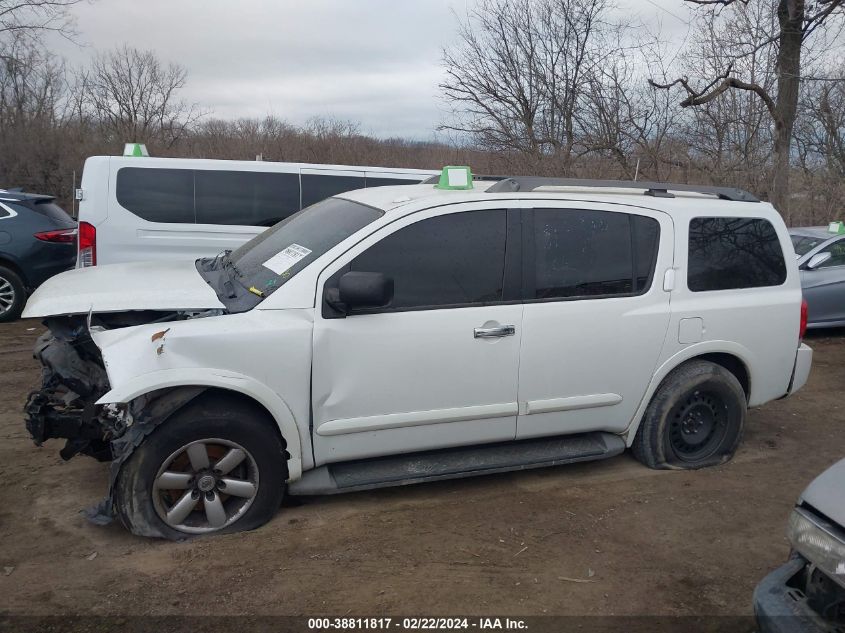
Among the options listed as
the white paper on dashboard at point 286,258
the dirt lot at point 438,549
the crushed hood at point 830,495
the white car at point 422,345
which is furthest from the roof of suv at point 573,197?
the crushed hood at point 830,495

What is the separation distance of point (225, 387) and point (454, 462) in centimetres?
141

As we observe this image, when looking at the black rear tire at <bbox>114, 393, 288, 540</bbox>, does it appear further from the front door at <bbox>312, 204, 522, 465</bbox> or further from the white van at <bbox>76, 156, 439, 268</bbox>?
the white van at <bbox>76, 156, 439, 268</bbox>

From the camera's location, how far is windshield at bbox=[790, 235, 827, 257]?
976 cm

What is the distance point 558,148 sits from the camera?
15547mm

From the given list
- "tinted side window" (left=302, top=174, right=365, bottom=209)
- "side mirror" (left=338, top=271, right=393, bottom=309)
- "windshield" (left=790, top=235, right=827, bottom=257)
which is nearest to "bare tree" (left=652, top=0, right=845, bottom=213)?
"windshield" (left=790, top=235, right=827, bottom=257)

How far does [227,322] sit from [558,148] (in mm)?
12876

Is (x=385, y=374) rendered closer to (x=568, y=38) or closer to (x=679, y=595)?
(x=679, y=595)

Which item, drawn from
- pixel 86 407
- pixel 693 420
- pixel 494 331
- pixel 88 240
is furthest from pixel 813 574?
pixel 88 240

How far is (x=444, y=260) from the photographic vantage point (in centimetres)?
422

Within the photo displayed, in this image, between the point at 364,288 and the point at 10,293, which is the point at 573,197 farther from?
the point at 10,293

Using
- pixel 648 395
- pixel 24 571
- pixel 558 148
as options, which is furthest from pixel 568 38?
pixel 24 571

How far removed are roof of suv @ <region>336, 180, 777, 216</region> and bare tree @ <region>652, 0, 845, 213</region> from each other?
33.8 ft

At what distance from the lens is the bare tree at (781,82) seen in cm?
1420

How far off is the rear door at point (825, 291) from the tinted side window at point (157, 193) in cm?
757
